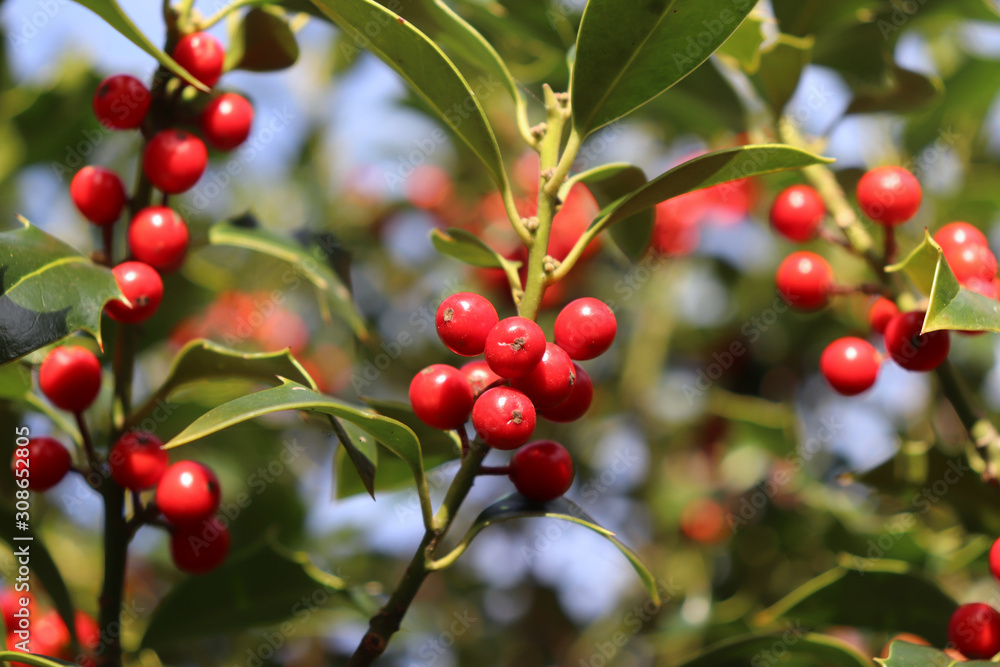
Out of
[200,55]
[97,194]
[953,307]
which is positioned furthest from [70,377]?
[953,307]

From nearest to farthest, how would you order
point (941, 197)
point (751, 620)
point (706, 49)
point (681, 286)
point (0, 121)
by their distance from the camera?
1. point (706, 49)
2. point (751, 620)
3. point (0, 121)
4. point (941, 197)
5. point (681, 286)

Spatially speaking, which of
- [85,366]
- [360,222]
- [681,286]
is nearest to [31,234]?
[85,366]

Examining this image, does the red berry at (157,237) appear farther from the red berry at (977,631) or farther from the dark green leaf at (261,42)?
the red berry at (977,631)

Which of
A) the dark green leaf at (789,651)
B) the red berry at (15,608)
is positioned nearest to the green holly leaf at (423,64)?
the dark green leaf at (789,651)

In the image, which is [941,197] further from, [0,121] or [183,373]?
[0,121]

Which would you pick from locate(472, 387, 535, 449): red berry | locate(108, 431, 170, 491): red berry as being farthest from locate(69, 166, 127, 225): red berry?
locate(472, 387, 535, 449): red berry

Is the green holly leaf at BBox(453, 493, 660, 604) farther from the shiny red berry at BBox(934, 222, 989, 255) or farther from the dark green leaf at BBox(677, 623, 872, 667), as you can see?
the shiny red berry at BBox(934, 222, 989, 255)
